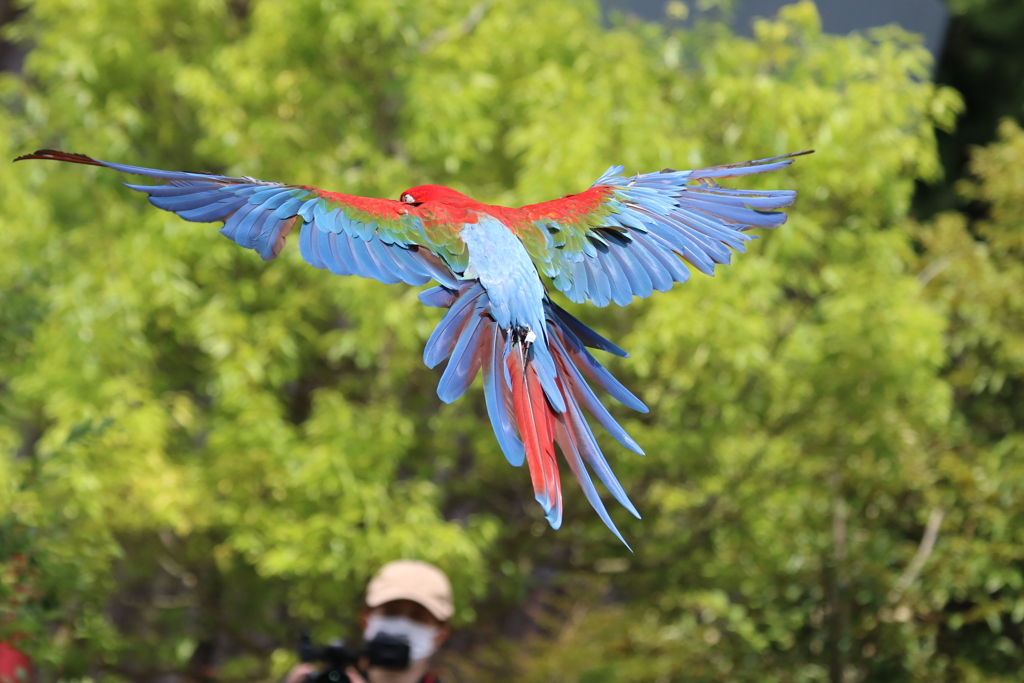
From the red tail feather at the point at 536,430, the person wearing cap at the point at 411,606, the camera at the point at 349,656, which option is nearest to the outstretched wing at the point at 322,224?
the red tail feather at the point at 536,430

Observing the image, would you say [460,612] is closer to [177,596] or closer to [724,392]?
[724,392]

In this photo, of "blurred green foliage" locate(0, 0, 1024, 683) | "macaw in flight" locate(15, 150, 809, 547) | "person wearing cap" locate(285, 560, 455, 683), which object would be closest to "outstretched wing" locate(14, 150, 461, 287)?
"macaw in flight" locate(15, 150, 809, 547)

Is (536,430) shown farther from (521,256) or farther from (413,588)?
(413,588)

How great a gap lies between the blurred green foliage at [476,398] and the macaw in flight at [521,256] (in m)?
2.35

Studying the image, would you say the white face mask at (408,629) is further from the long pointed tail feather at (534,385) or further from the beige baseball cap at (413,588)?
the long pointed tail feather at (534,385)

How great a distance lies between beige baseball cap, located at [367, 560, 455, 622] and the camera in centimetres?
257

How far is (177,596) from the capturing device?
16.5 ft

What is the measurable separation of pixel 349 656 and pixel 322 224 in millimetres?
1392

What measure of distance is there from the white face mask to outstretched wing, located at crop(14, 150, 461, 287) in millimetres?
1595

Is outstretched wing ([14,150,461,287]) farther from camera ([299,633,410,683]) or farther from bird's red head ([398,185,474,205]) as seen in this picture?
camera ([299,633,410,683])

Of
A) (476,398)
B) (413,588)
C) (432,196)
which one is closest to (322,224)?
(432,196)

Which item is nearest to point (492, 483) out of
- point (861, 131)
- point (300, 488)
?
point (300, 488)

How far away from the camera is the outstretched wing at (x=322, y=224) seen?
42.1 inches

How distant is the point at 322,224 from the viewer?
3.72 ft
